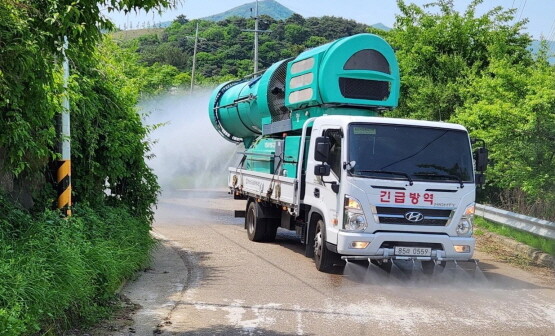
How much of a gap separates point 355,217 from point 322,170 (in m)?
0.95

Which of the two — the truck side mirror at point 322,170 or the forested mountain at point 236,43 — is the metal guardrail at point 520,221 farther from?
the forested mountain at point 236,43

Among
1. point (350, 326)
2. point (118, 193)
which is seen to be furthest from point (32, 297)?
point (118, 193)

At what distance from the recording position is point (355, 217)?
1017 cm

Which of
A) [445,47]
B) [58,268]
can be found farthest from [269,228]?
[445,47]

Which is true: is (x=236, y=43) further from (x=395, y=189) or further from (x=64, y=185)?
(x=64, y=185)

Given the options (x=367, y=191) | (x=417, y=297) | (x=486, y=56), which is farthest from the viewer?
(x=486, y=56)

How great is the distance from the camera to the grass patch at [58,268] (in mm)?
6023

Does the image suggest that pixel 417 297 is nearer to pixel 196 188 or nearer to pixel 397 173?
pixel 397 173

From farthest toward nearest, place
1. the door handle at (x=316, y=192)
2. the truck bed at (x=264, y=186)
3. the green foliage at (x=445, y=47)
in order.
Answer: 1. the green foliage at (x=445, y=47)
2. the truck bed at (x=264, y=186)
3. the door handle at (x=316, y=192)

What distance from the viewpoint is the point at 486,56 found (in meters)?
24.3

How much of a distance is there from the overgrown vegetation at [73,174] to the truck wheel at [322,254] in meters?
2.70

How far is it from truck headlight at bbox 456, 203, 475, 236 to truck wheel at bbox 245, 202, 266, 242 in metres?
5.07

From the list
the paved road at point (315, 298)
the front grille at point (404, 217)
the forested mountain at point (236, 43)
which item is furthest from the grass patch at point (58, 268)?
the forested mountain at point (236, 43)

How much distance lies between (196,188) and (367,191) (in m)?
23.4
